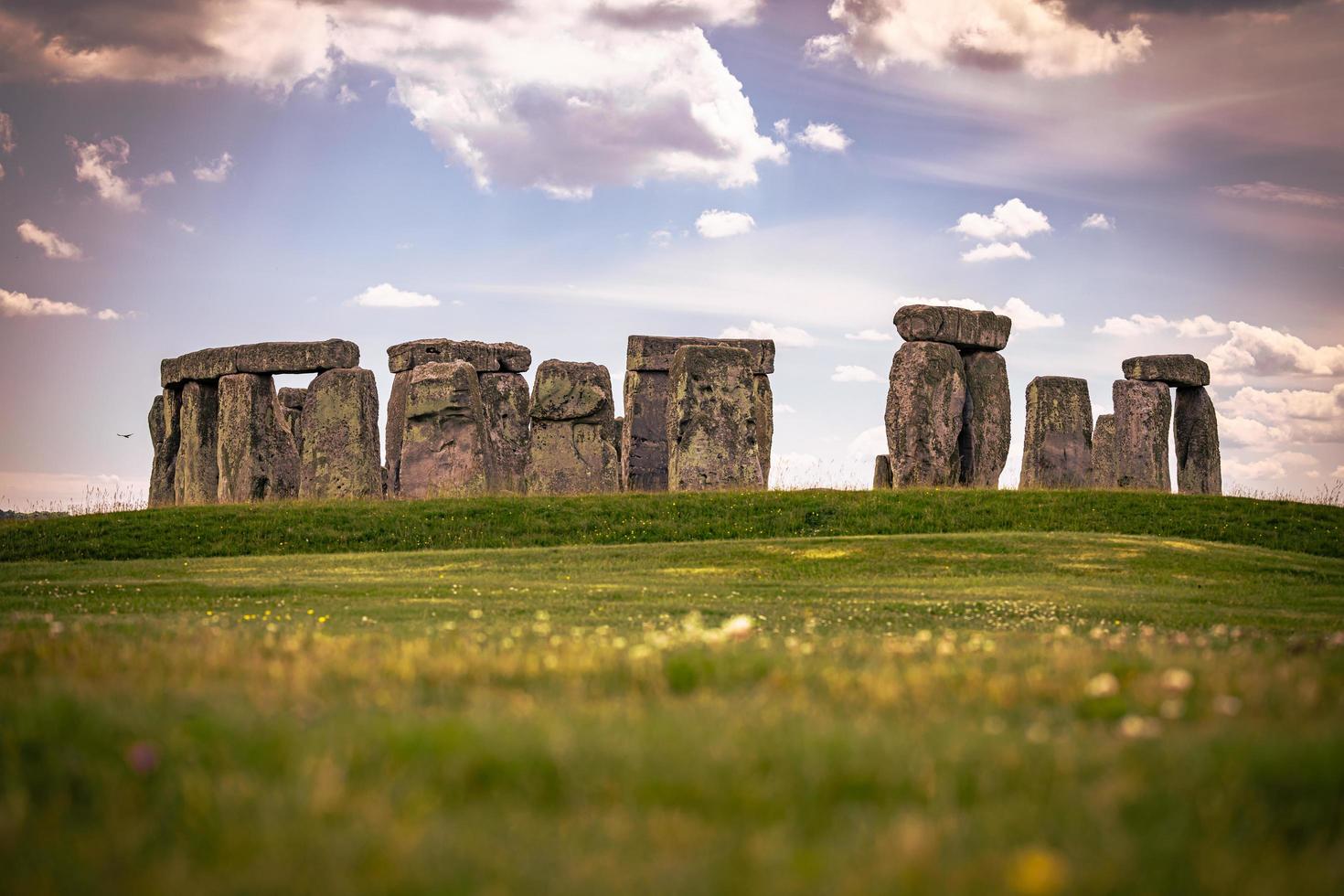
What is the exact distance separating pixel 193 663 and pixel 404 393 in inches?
1446

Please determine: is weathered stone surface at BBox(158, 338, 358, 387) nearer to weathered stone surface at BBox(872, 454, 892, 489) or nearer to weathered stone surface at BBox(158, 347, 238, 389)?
weathered stone surface at BBox(158, 347, 238, 389)

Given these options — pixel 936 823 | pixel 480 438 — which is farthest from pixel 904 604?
pixel 480 438

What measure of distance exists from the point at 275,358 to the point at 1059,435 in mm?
21912

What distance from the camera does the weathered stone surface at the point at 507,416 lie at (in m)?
41.7

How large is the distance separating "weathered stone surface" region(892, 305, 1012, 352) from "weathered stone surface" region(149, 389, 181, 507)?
887 inches

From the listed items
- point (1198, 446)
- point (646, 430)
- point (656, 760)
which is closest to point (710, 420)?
point (646, 430)

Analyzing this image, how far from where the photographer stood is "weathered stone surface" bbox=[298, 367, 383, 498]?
34.8 m

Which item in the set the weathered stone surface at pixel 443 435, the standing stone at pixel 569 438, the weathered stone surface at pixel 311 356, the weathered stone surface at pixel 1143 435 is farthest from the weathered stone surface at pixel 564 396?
the weathered stone surface at pixel 1143 435

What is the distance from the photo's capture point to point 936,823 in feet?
12.7

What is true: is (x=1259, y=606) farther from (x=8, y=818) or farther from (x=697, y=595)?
(x=8, y=818)

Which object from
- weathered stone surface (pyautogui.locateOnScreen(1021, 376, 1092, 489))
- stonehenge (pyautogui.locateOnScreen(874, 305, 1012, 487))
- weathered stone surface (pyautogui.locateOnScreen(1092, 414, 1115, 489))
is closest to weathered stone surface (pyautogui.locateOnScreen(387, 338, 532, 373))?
stonehenge (pyautogui.locateOnScreen(874, 305, 1012, 487))

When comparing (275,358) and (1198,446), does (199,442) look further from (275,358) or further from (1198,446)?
(1198,446)

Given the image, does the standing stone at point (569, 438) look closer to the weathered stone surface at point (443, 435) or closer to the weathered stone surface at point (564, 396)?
the weathered stone surface at point (564, 396)

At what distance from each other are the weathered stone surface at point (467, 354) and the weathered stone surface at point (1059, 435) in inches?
617
